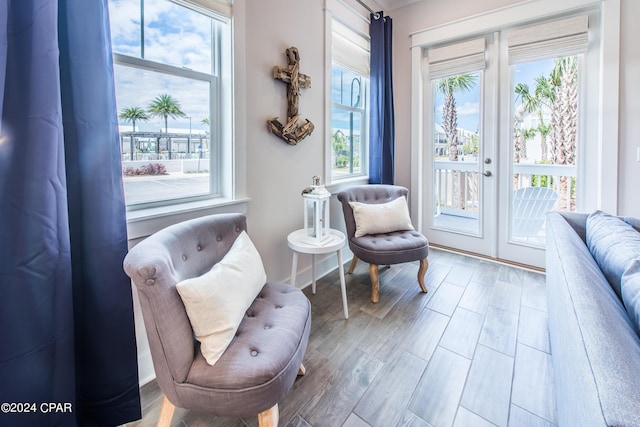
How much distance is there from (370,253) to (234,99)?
1.48 m

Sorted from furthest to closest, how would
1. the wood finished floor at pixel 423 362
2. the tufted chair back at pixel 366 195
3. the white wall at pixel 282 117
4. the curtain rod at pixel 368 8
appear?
the curtain rod at pixel 368 8
the tufted chair back at pixel 366 195
the white wall at pixel 282 117
the wood finished floor at pixel 423 362

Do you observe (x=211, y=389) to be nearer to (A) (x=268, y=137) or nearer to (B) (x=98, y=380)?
(B) (x=98, y=380)

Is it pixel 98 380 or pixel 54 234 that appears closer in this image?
pixel 54 234

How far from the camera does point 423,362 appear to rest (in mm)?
1729

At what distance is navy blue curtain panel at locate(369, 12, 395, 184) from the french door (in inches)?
17.4

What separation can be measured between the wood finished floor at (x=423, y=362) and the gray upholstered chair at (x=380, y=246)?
221 millimetres

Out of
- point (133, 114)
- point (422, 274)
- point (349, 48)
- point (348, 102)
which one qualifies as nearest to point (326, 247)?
point (422, 274)

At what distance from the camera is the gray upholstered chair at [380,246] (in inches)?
94.2

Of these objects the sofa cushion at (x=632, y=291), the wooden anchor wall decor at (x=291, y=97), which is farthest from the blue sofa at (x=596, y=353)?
the wooden anchor wall decor at (x=291, y=97)

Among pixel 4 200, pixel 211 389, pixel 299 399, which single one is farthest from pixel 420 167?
pixel 4 200

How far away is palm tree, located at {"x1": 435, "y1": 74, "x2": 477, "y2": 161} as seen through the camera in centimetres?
331

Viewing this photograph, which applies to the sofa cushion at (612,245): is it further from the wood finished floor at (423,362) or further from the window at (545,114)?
the window at (545,114)

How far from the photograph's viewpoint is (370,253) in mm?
2418

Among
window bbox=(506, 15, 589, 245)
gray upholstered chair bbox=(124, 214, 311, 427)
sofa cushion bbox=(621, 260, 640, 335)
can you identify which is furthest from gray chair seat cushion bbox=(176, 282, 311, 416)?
window bbox=(506, 15, 589, 245)
